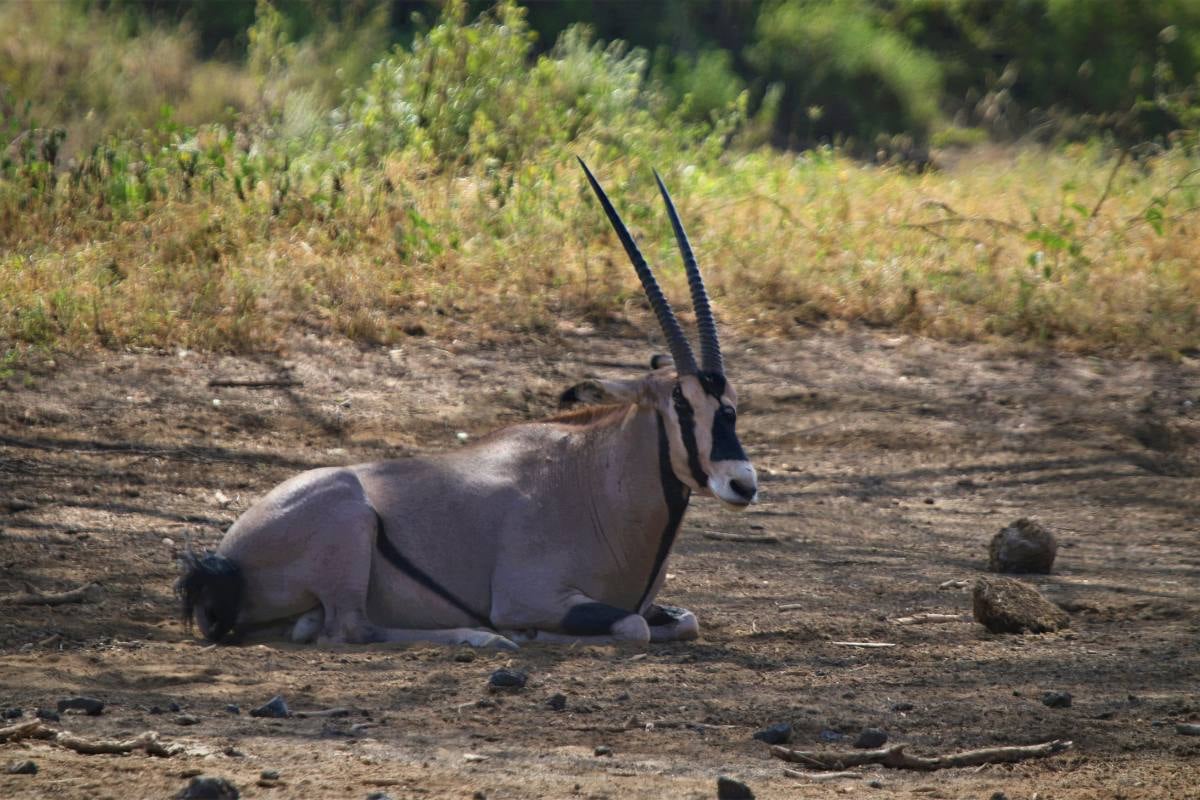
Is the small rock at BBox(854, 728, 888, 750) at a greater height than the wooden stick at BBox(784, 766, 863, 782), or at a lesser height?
lesser

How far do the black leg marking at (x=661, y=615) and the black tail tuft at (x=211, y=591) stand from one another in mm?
1569

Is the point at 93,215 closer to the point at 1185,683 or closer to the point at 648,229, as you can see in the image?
the point at 648,229

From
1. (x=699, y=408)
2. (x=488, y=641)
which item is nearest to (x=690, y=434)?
(x=699, y=408)

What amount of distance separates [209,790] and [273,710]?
104 centimetres

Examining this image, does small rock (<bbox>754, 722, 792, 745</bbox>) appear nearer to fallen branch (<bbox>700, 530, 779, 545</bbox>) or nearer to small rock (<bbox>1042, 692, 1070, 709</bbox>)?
small rock (<bbox>1042, 692, 1070, 709</bbox>)

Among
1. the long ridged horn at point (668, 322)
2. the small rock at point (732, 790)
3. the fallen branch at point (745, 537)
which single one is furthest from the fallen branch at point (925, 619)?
the small rock at point (732, 790)

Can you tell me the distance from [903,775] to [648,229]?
26.0 ft

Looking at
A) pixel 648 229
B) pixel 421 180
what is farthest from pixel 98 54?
pixel 648 229

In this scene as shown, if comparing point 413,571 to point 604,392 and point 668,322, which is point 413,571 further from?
point 668,322

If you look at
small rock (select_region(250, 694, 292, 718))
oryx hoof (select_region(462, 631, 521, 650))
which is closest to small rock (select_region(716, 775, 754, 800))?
small rock (select_region(250, 694, 292, 718))

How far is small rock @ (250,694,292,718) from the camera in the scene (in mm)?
4746

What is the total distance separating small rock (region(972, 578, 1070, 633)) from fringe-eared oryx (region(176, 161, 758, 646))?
3.60ft

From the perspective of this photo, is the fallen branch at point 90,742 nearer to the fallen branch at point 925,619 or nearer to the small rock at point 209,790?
the small rock at point 209,790

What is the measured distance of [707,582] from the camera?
710cm
